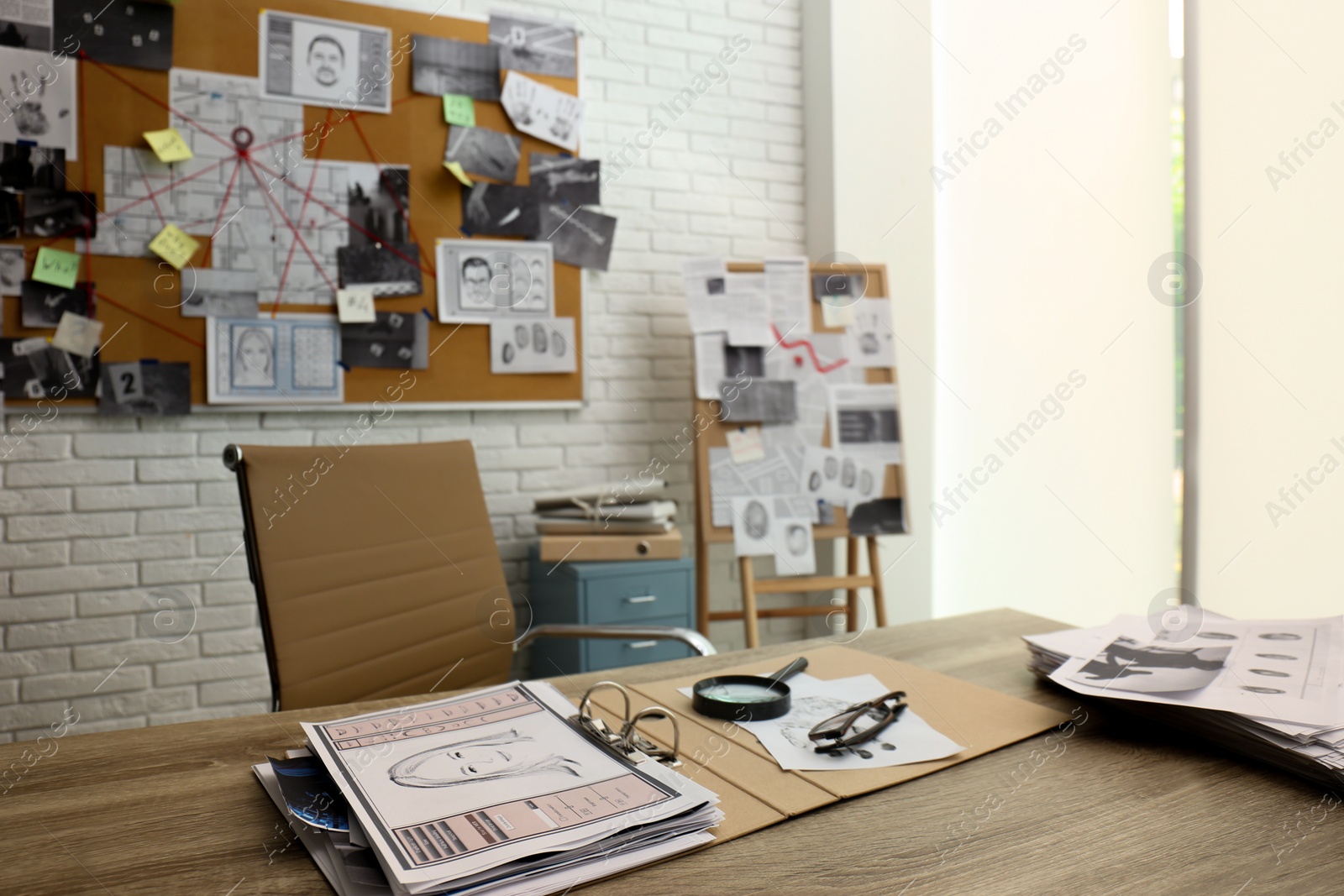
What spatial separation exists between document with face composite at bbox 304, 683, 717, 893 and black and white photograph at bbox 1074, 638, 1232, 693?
518 millimetres

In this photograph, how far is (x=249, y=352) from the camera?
256 cm

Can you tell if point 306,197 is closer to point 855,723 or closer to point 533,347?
point 533,347

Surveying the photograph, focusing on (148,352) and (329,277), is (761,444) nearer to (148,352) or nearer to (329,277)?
A: (329,277)

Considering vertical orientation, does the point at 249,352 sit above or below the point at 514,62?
below

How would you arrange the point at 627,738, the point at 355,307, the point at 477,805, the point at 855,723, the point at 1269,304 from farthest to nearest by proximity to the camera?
the point at 355,307
the point at 1269,304
the point at 855,723
the point at 627,738
the point at 477,805

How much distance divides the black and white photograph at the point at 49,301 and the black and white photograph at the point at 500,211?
1.09m

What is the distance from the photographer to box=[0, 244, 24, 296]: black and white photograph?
2.34 meters

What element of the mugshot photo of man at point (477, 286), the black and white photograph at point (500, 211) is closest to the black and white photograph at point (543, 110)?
the black and white photograph at point (500, 211)

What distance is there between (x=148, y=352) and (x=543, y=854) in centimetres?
236

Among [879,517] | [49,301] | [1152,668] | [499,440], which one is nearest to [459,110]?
[499,440]

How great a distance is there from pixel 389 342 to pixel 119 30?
42.9 inches

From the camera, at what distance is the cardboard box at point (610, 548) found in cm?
265

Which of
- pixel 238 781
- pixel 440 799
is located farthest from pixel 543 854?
pixel 238 781

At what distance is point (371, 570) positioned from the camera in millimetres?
1499
